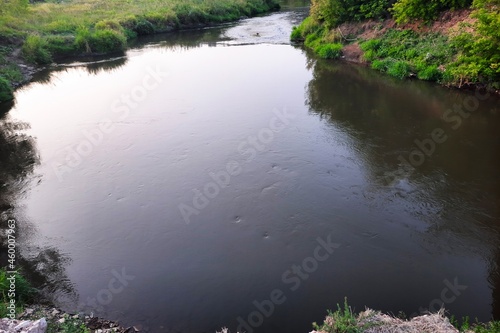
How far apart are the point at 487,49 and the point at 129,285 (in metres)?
15.7

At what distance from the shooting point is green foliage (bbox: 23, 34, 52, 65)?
83.5 ft

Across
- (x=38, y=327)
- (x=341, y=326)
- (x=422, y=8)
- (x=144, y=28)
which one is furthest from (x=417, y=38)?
(x=144, y=28)

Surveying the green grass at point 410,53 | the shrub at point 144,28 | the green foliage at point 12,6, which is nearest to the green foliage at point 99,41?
the green foliage at point 12,6

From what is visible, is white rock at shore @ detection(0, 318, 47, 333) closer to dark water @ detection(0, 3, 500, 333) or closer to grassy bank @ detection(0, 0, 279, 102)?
dark water @ detection(0, 3, 500, 333)

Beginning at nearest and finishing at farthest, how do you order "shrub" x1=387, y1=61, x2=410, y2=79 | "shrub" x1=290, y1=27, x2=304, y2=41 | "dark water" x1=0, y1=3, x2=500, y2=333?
1. "dark water" x1=0, y1=3, x2=500, y2=333
2. "shrub" x1=387, y1=61, x2=410, y2=79
3. "shrub" x1=290, y1=27, x2=304, y2=41

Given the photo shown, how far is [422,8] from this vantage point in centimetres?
2069

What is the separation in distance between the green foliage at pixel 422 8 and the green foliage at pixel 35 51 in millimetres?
22360

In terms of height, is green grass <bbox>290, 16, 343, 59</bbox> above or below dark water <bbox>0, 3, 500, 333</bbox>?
above

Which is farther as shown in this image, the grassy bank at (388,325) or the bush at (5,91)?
the bush at (5,91)

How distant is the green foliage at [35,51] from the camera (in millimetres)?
25453

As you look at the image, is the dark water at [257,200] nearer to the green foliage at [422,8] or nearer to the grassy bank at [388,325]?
the grassy bank at [388,325]

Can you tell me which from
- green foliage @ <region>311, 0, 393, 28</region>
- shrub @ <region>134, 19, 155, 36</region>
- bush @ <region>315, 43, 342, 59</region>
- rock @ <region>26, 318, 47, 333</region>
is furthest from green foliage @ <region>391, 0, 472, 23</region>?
shrub @ <region>134, 19, 155, 36</region>

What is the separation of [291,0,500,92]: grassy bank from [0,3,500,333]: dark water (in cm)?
117

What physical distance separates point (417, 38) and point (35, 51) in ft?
77.7
